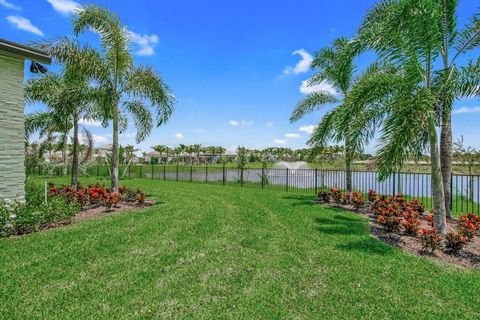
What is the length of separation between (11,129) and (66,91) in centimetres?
364

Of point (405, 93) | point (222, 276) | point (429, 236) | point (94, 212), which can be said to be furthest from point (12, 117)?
point (429, 236)

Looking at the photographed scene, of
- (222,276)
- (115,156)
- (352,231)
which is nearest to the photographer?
(222,276)

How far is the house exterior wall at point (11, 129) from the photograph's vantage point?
642 centimetres

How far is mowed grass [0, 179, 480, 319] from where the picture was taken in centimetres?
320

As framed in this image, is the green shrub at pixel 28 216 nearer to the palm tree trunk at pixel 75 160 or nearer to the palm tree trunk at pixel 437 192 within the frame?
the palm tree trunk at pixel 75 160

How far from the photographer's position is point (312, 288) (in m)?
3.73

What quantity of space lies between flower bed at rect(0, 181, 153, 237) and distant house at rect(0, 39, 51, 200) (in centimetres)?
47

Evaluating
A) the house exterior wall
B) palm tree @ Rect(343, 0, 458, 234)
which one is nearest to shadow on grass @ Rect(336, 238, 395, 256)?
palm tree @ Rect(343, 0, 458, 234)

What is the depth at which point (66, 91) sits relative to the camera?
9.73m

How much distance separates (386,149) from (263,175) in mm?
12341

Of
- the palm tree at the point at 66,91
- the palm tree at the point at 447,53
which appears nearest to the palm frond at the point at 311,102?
the palm tree at the point at 447,53

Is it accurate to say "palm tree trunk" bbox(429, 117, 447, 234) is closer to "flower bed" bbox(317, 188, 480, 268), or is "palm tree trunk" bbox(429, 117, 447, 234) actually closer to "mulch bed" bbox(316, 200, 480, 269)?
"flower bed" bbox(317, 188, 480, 268)

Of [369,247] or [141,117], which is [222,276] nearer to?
[369,247]

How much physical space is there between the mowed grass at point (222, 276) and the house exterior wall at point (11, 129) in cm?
155
